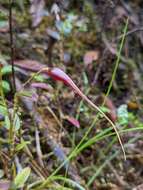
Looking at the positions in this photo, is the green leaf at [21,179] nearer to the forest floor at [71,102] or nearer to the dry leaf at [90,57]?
the forest floor at [71,102]

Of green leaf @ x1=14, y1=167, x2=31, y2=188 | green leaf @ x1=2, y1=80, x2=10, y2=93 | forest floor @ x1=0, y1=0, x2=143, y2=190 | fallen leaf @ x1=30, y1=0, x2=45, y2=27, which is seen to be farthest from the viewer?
fallen leaf @ x1=30, y1=0, x2=45, y2=27

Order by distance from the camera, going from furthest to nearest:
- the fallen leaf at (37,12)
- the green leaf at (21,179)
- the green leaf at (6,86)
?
1. the fallen leaf at (37,12)
2. the green leaf at (6,86)
3. the green leaf at (21,179)

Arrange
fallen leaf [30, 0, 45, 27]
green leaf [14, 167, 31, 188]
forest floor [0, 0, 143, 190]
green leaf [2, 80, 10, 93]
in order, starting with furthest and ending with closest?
fallen leaf [30, 0, 45, 27], green leaf [2, 80, 10, 93], forest floor [0, 0, 143, 190], green leaf [14, 167, 31, 188]

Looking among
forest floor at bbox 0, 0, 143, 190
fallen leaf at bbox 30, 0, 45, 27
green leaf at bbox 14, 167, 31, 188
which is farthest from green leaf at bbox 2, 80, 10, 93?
fallen leaf at bbox 30, 0, 45, 27

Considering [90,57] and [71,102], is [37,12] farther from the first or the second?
[71,102]

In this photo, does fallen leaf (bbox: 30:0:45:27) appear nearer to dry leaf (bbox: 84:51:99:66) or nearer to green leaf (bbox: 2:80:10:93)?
dry leaf (bbox: 84:51:99:66)

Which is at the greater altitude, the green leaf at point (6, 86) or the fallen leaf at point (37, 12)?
the fallen leaf at point (37, 12)

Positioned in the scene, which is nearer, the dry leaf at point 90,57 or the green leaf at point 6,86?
the green leaf at point 6,86

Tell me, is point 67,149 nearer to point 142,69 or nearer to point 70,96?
point 70,96

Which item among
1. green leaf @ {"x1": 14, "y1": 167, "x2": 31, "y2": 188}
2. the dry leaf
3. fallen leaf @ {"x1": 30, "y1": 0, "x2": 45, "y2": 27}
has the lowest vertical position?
green leaf @ {"x1": 14, "y1": 167, "x2": 31, "y2": 188}

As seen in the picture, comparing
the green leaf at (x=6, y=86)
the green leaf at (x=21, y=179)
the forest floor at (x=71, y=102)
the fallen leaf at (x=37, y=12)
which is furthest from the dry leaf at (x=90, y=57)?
the green leaf at (x=21, y=179)

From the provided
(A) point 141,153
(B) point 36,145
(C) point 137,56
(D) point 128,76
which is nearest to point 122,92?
(D) point 128,76
